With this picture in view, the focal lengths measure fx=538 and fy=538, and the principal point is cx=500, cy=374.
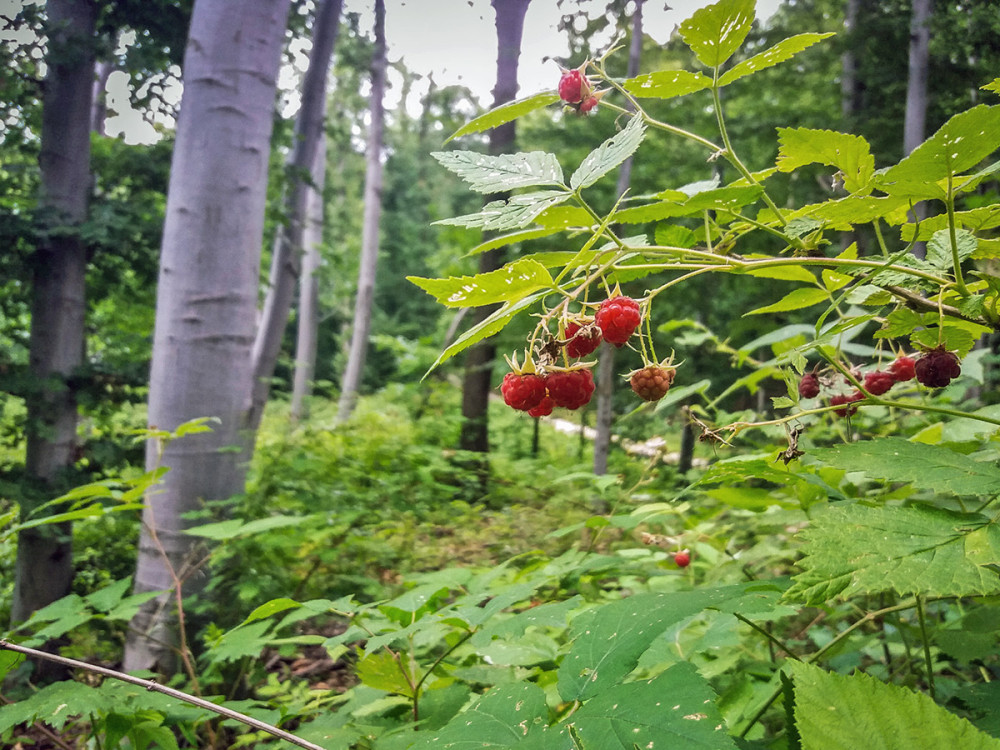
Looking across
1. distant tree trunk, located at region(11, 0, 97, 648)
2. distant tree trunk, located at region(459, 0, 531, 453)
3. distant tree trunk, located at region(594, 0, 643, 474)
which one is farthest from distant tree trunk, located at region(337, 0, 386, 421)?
distant tree trunk, located at region(11, 0, 97, 648)

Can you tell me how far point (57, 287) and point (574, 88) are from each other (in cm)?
389

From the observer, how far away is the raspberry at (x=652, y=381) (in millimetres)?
673

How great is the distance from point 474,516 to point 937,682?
3.20 m

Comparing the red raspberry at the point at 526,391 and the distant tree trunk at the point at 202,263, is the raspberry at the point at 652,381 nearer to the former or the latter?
the red raspberry at the point at 526,391

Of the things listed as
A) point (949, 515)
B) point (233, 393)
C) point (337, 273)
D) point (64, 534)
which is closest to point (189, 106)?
point (233, 393)

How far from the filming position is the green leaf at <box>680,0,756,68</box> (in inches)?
25.3

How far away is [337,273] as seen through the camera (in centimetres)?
1703

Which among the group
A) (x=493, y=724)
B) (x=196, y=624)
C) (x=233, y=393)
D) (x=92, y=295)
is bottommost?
(x=196, y=624)

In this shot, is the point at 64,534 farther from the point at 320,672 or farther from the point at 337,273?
the point at 337,273

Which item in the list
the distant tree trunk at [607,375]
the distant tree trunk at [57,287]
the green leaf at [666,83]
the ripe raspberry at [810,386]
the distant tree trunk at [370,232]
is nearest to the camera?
the green leaf at [666,83]

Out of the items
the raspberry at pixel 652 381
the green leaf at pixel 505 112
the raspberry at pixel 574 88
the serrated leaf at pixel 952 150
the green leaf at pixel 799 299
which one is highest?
the raspberry at pixel 574 88

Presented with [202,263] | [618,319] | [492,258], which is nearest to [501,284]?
[618,319]

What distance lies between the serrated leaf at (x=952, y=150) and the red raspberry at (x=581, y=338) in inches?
14.2

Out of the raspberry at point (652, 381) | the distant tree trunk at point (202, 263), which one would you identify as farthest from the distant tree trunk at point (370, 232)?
the raspberry at point (652, 381)
